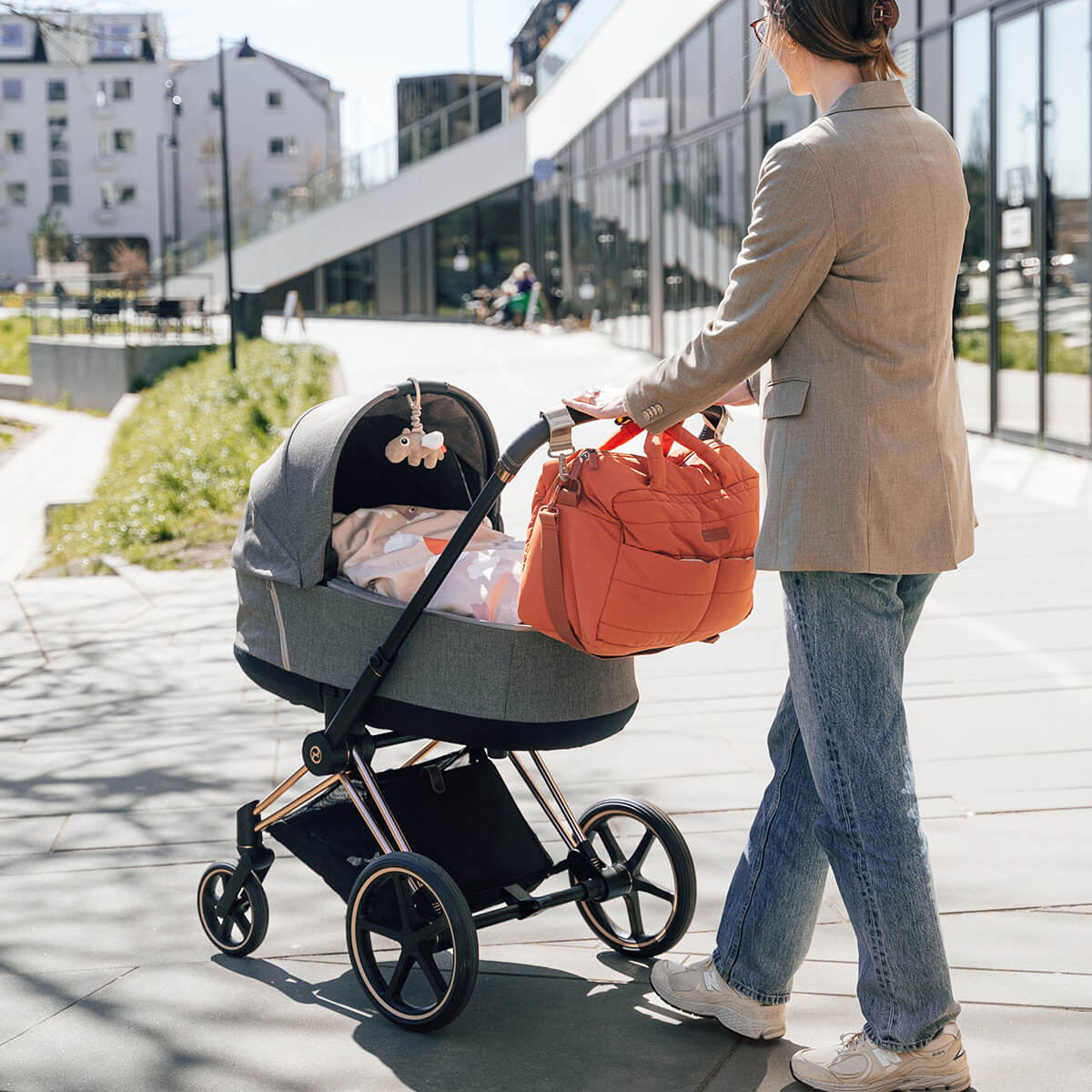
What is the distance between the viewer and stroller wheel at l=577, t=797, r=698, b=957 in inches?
128

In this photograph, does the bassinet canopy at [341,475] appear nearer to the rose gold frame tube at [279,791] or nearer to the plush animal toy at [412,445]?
the plush animal toy at [412,445]

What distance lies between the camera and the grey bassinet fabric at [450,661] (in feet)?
9.71

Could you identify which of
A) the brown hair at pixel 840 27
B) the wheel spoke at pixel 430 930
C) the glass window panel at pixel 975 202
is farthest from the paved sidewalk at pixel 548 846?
the glass window panel at pixel 975 202

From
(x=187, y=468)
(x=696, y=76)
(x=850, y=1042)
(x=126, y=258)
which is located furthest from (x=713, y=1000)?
(x=126, y=258)

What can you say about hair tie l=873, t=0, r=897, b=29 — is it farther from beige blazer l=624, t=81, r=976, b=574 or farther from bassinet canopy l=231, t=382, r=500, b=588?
bassinet canopy l=231, t=382, r=500, b=588

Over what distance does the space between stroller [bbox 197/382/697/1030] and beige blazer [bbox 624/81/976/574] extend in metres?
0.46

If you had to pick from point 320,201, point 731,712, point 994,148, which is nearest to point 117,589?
point 731,712

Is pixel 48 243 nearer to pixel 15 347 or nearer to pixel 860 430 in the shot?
pixel 15 347

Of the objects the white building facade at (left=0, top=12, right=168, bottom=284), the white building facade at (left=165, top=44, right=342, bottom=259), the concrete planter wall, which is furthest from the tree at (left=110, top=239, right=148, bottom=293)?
the concrete planter wall

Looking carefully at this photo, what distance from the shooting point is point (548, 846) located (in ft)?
13.4

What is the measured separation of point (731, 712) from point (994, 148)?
27.7ft

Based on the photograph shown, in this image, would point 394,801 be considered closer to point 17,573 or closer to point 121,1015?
point 121,1015

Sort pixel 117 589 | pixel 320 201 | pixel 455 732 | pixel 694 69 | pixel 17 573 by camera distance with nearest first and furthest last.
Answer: pixel 455 732, pixel 117 589, pixel 17 573, pixel 694 69, pixel 320 201

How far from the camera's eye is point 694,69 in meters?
20.8
